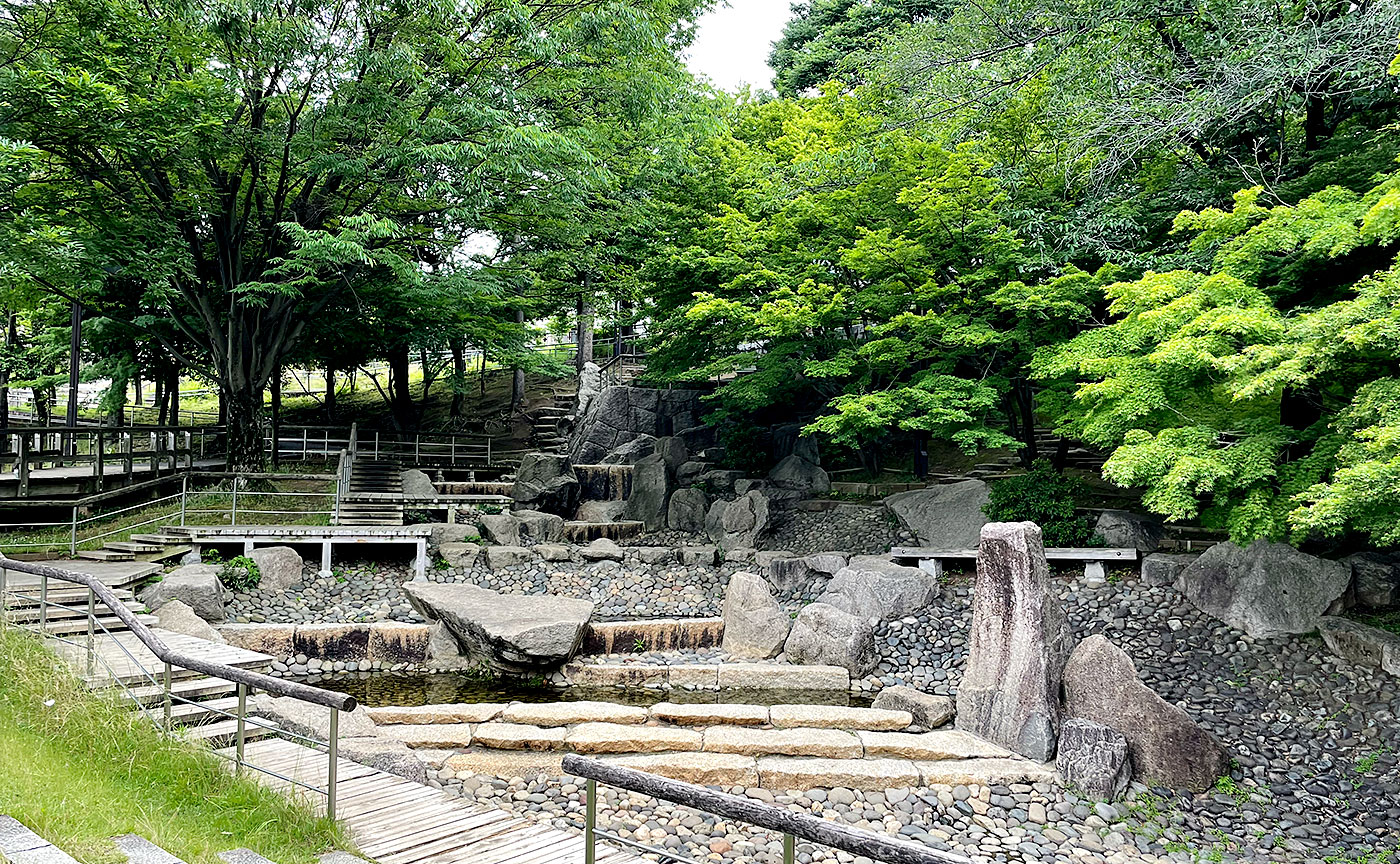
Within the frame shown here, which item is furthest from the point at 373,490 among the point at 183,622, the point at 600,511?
the point at 183,622

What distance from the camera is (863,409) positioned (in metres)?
13.7

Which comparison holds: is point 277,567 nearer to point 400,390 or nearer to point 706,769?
point 706,769

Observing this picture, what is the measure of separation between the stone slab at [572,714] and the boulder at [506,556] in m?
6.82

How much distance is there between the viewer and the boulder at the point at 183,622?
10.7 m

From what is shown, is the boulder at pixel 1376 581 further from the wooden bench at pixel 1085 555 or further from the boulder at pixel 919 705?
the boulder at pixel 919 705

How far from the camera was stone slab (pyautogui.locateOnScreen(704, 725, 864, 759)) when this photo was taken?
345 inches

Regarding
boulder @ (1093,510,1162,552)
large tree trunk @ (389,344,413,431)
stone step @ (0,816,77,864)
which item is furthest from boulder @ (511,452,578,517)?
stone step @ (0,816,77,864)

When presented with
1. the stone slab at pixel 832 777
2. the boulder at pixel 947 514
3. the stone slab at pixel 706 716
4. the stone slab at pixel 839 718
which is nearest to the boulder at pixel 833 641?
the stone slab at pixel 839 718

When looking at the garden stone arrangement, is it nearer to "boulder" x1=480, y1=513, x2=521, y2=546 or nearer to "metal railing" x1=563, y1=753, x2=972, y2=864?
"boulder" x1=480, y1=513, x2=521, y2=546

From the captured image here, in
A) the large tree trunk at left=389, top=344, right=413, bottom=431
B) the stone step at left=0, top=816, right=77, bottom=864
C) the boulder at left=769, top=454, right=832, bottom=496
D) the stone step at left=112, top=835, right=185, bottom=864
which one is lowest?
the stone step at left=112, top=835, right=185, bottom=864

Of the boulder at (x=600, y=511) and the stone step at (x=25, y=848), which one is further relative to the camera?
the boulder at (x=600, y=511)

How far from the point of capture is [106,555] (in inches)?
527

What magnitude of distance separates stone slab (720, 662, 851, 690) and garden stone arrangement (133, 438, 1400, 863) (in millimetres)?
32

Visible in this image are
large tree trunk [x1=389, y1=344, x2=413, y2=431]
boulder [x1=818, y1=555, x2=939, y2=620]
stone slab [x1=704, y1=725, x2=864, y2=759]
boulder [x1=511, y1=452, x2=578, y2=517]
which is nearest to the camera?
stone slab [x1=704, y1=725, x2=864, y2=759]
